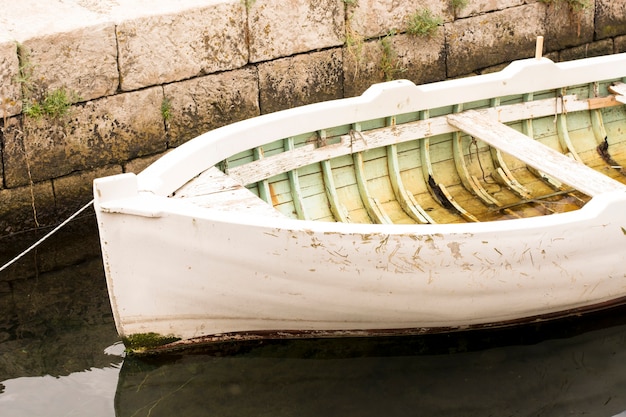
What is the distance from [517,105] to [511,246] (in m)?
1.70

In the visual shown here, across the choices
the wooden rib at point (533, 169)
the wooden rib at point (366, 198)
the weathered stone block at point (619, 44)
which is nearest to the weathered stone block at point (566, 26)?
the weathered stone block at point (619, 44)

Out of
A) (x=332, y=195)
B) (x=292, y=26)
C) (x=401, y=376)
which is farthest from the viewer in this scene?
(x=292, y=26)

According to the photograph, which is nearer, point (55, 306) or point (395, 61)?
point (55, 306)

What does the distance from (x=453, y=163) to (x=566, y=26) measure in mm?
2841

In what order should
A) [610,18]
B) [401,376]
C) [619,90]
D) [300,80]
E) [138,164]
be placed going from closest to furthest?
[401,376]
[619,90]
[138,164]
[300,80]
[610,18]

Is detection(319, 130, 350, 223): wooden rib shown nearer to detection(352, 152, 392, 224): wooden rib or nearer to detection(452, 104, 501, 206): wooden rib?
detection(352, 152, 392, 224): wooden rib

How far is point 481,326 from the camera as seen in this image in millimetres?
4734

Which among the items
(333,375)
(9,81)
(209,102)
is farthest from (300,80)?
(333,375)

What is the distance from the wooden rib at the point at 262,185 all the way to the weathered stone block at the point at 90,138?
61.0 inches

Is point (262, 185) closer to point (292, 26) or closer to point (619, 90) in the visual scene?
point (292, 26)

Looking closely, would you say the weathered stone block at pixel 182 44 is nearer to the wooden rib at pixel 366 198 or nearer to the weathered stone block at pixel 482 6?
the wooden rib at pixel 366 198

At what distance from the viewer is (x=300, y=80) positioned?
677 cm

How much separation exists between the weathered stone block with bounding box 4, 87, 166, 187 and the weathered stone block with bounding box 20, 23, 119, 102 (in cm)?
13

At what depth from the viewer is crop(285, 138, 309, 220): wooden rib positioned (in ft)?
16.6
